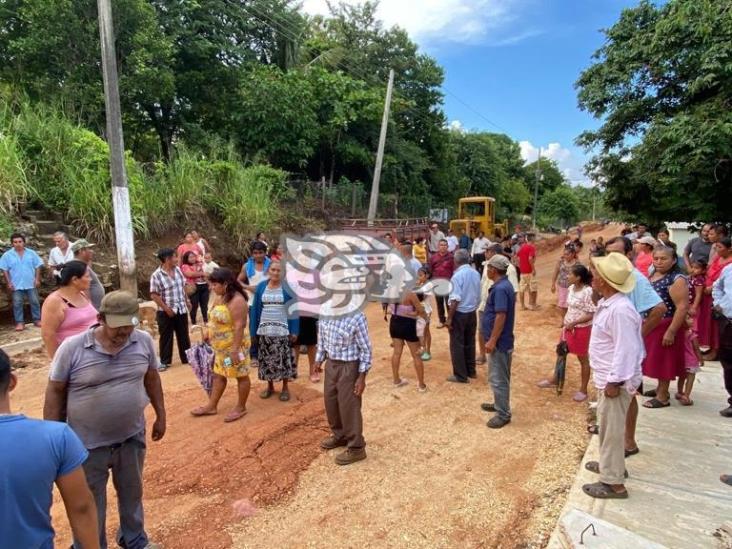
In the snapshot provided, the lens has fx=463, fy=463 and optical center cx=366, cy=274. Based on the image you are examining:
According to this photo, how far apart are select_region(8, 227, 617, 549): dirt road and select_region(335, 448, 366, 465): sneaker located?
0.06 metres

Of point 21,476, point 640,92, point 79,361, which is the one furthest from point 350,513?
point 640,92

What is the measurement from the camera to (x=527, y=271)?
9.94m

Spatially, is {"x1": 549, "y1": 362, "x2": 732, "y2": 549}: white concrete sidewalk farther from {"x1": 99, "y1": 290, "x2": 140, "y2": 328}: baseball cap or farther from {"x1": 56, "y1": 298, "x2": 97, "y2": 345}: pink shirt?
{"x1": 56, "y1": 298, "x2": 97, "y2": 345}: pink shirt

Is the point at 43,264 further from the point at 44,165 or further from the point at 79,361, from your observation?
the point at 79,361

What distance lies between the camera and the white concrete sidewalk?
2.78m

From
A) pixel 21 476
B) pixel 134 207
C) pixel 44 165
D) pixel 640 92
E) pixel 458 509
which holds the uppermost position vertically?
pixel 640 92

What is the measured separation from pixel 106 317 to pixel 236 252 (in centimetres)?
914

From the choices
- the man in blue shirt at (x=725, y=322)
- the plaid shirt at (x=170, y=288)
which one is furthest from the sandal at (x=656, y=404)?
the plaid shirt at (x=170, y=288)

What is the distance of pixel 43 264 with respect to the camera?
7.70 metres

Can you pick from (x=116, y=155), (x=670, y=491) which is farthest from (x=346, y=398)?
(x=116, y=155)

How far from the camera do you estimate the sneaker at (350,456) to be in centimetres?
387

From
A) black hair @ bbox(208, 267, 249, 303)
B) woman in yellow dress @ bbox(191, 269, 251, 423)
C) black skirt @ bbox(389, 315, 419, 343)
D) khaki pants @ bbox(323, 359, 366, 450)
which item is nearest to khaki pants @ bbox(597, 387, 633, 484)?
khaki pants @ bbox(323, 359, 366, 450)

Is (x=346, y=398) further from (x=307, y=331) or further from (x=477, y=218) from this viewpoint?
(x=477, y=218)

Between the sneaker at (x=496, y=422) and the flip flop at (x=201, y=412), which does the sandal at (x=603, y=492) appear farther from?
the flip flop at (x=201, y=412)
